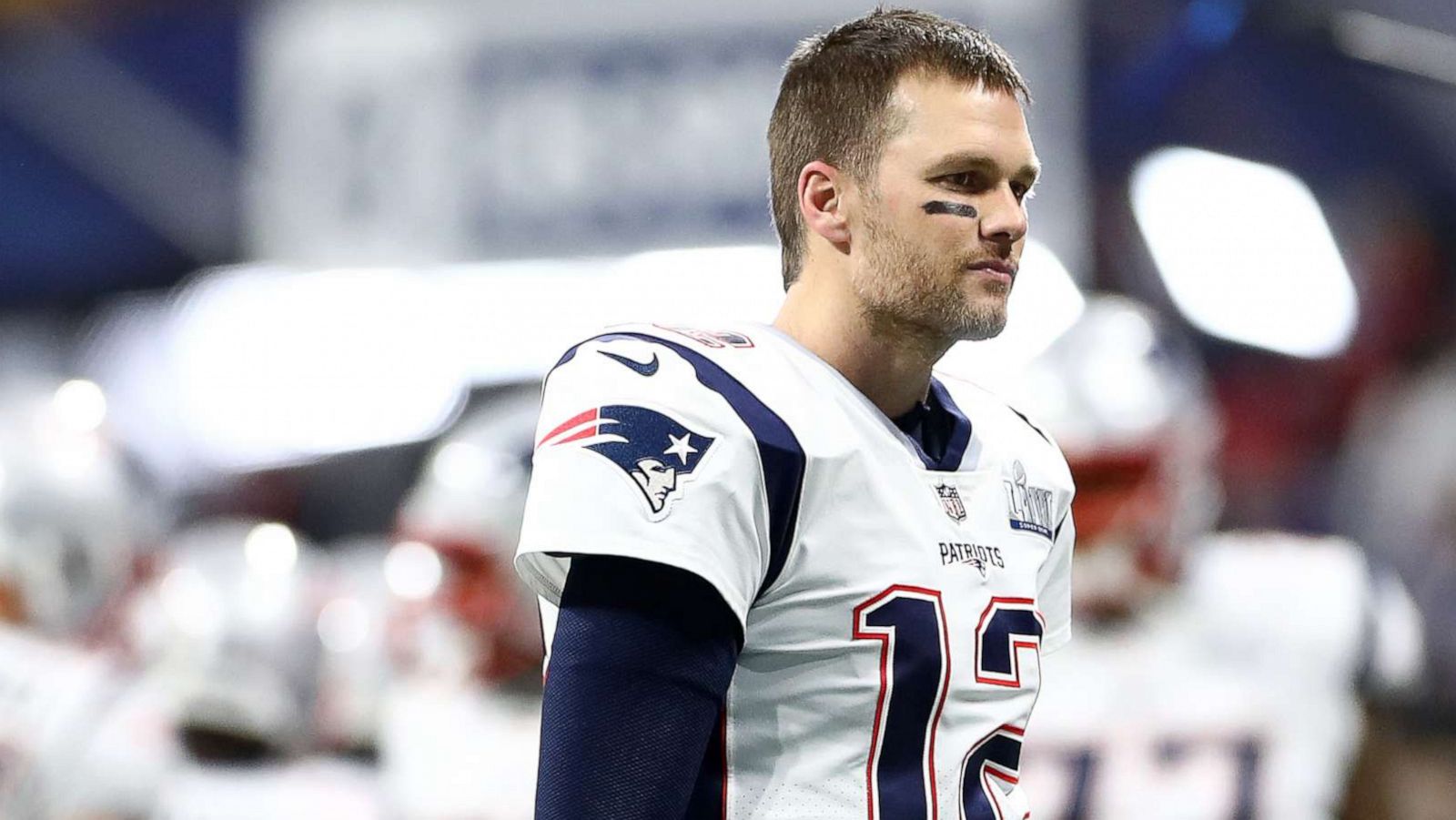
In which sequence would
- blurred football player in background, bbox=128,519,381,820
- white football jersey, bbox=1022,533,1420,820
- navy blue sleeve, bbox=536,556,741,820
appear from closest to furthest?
navy blue sleeve, bbox=536,556,741,820, white football jersey, bbox=1022,533,1420,820, blurred football player in background, bbox=128,519,381,820

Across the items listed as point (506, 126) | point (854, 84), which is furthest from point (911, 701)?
point (506, 126)

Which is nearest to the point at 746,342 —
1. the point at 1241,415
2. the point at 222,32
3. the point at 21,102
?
the point at 1241,415

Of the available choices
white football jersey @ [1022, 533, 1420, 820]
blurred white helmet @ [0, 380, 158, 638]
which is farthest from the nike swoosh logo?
blurred white helmet @ [0, 380, 158, 638]

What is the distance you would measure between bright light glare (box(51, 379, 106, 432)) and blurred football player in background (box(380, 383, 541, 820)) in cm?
54

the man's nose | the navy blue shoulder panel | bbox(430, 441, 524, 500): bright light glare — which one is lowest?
the navy blue shoulder panel

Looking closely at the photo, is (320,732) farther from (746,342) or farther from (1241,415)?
→ (746,342)

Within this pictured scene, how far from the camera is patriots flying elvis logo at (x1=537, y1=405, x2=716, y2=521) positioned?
2.39ft

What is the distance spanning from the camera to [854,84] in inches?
34.4

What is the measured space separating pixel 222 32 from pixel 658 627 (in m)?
2.30

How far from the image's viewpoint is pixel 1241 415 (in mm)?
2533

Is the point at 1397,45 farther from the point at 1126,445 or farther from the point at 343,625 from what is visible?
the point at 343,625

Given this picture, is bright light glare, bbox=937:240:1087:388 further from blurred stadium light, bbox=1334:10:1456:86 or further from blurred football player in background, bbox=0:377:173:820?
blurred football player in background, bbox=0:377:173:820

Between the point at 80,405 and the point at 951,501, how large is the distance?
2.21 metres

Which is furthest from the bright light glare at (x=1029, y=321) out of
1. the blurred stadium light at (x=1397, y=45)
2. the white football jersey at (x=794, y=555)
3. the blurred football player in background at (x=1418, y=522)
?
the white football jersey at (x=794, y=555)
